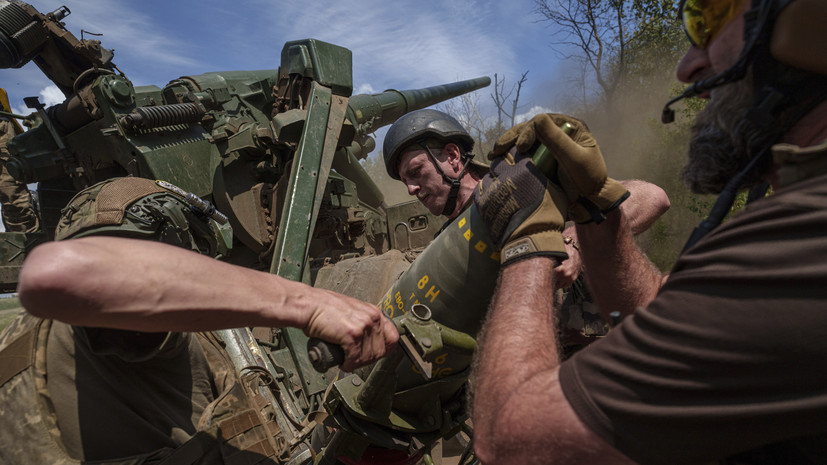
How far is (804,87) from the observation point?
1.14 meters

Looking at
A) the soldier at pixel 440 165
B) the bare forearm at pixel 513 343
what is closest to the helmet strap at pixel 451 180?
the soldier at pixel 440 165

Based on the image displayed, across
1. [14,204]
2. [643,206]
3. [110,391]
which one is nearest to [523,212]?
[643,206]

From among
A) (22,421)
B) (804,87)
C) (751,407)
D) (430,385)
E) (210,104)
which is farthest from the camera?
(210,104)

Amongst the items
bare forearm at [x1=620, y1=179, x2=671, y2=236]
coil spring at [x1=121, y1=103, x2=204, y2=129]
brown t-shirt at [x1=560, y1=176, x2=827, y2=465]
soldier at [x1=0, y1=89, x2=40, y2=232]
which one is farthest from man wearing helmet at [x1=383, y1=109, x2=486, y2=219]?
soldier at [x1=0, y1=89, x2=40, y2=232]

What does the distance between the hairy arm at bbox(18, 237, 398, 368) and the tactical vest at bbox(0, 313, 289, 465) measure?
4.12 feet

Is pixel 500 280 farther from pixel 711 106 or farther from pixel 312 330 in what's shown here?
pixel 711 106

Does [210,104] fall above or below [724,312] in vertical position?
above

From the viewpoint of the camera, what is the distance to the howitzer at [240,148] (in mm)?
5309

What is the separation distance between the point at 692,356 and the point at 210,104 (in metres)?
6.66

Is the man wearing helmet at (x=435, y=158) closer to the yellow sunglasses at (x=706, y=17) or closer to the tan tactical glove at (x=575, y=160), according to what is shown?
the tan tactical glove at (x=575, y=160)

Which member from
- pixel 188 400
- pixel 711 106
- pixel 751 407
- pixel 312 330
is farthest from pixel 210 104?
pixel 751 407

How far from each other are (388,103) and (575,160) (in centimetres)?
735

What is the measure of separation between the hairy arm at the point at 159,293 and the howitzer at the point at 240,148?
10.3 ft

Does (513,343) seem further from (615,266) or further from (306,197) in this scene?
(306,197)
